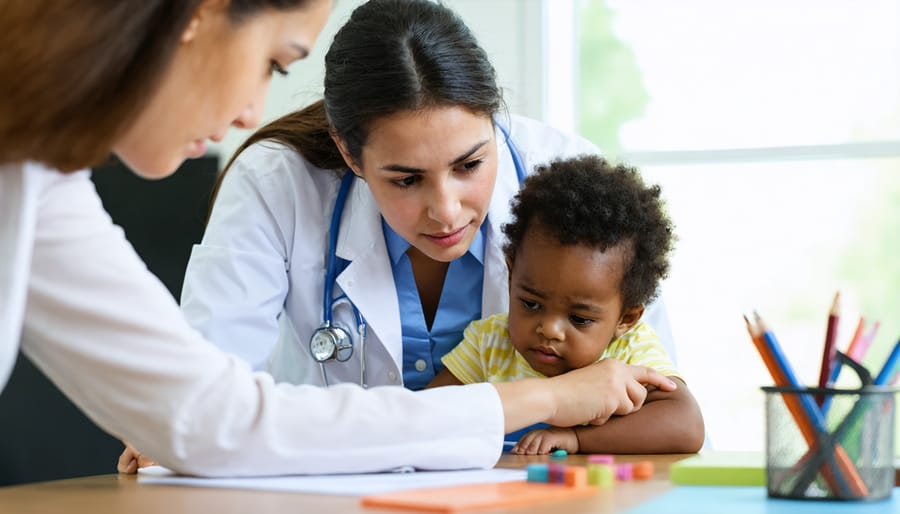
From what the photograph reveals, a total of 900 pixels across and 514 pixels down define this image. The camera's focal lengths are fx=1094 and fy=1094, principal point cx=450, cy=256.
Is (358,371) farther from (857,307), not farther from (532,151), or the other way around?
(857,307)

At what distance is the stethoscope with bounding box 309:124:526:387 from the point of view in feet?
5.38

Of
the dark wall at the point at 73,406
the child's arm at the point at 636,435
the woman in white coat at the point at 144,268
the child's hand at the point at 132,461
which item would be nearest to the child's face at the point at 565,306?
the child's arm at the point at 636,435

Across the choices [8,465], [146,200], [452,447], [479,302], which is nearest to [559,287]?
[479,302]

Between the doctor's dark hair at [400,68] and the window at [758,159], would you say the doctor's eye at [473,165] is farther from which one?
the window at [758,159]

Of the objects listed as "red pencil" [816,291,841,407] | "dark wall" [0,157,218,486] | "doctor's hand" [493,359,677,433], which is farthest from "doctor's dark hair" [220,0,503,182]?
"dark wall" [0,157,218,486]

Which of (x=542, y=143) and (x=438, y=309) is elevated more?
(x=542, y=143)

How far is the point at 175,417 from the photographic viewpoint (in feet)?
3.28

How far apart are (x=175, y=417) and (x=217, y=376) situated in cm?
5

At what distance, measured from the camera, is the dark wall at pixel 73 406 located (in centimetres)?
337

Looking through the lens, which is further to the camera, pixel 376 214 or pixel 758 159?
pixel 758 159

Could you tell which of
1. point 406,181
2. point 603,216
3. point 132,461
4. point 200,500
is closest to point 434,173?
point 406,181

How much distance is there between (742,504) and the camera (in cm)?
89

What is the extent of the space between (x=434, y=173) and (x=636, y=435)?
1.47ft

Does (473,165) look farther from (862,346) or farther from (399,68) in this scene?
(862,346)
